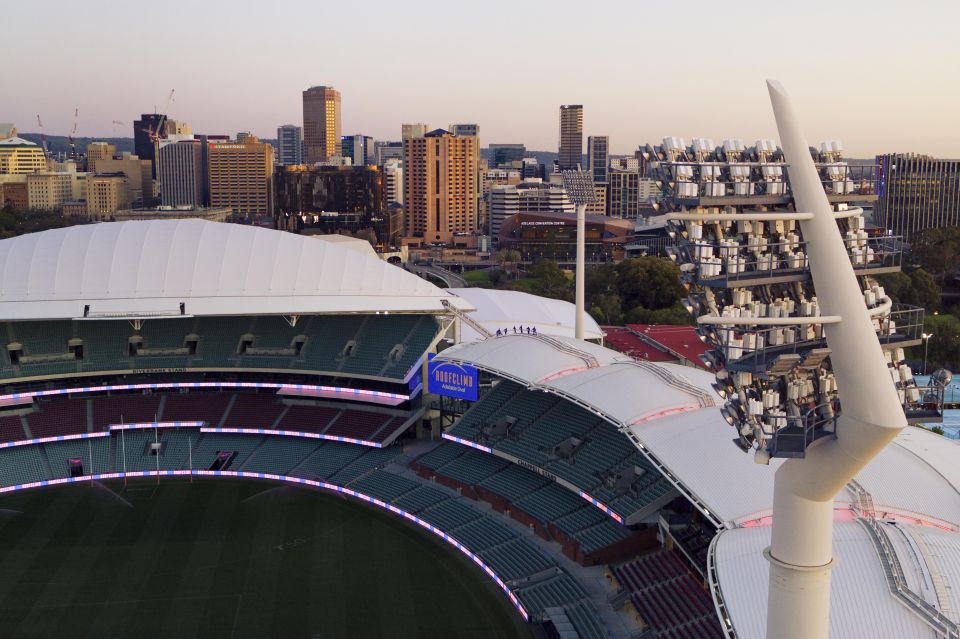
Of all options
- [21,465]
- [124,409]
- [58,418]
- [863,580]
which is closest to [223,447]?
[124,409]

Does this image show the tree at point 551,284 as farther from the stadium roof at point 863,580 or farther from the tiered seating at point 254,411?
the stadium roof at point 863,580

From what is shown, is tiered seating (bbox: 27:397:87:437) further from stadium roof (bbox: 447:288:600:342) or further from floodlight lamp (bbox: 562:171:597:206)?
floodlight lamp (bbox: 562:171:597:206)

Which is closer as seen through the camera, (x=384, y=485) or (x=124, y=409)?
(x=384, y=485)

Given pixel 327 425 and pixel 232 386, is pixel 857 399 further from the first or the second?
pixel 232 386

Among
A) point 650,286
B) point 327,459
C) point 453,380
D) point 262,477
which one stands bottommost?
point 262,477

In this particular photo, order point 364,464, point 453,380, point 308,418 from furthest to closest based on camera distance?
point 308,418, point 364,464, point 453,380

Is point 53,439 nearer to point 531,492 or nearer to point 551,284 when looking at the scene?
point 531,492
